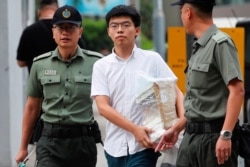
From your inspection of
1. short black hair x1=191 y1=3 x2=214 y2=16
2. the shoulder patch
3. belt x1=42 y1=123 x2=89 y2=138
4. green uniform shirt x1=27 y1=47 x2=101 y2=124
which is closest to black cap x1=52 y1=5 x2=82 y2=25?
green uniform shirt x1=27 y1=47 x2=101 y2=124

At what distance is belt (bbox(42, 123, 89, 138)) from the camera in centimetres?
557

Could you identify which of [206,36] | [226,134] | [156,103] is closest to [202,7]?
[206,36]

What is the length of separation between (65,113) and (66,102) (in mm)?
81

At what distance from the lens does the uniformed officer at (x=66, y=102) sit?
5570 millimetres

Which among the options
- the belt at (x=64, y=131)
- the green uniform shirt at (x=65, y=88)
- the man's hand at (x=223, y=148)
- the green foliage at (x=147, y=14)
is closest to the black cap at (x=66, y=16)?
the green uniform shirt at (x=65, y=88)

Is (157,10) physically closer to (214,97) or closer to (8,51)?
(8,51)

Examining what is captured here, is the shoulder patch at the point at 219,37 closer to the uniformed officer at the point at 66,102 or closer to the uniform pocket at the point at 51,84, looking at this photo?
the uniformed officer at the point at 66,102

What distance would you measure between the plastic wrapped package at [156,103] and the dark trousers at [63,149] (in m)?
0.65

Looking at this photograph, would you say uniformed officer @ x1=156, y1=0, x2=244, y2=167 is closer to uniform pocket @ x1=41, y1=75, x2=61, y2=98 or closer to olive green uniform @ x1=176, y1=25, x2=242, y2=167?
olive green uniform @ x1=176, y1=25, x2=242, y2=167

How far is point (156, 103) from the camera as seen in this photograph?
201 inches

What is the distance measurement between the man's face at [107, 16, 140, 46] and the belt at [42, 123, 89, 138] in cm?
71

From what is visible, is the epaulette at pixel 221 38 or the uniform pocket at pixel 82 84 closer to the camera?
the epaulette at pixel 221 38

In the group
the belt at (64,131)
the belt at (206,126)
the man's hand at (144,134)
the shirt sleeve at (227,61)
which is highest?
the shirt sleeve at (227,61)

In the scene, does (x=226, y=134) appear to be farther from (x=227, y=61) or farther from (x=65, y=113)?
(x=65, y=113)
